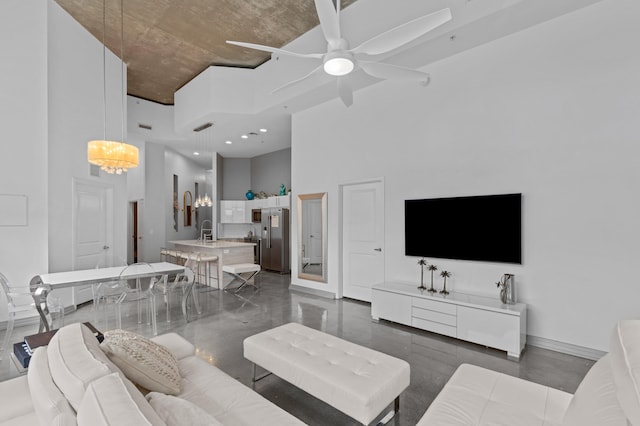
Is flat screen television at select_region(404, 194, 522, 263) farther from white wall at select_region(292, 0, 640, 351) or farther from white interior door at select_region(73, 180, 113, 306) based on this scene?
white interior door at select_region(73, 180, 113, 306)

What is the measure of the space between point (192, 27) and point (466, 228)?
5.38 meters

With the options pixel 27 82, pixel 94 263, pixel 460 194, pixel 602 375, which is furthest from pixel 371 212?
pixel 27 82

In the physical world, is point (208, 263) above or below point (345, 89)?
below

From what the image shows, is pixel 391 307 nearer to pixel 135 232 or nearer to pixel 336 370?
pixel 336 370

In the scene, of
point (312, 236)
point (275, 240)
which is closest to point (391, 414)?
point (312, 236)

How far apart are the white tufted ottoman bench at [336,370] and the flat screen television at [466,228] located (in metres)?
2.39

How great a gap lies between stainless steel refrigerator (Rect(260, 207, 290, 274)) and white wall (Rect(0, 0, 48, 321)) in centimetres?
485

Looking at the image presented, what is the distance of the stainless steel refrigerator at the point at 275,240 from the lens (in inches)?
323

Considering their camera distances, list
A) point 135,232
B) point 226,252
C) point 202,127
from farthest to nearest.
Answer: point 135,232 → point 202,127 → point 226,252

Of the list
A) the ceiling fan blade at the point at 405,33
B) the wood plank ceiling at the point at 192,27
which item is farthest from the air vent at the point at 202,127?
the ceiling fan blade at the point at 405,33

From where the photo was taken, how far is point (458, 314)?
3576mm

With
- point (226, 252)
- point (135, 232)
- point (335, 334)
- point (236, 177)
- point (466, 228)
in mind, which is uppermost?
point (236, 177)

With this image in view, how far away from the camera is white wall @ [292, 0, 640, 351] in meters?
3.06

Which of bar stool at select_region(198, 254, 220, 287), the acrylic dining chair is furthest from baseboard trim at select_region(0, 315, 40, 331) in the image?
bar stool at select_region(198, 254, 220, 287)
